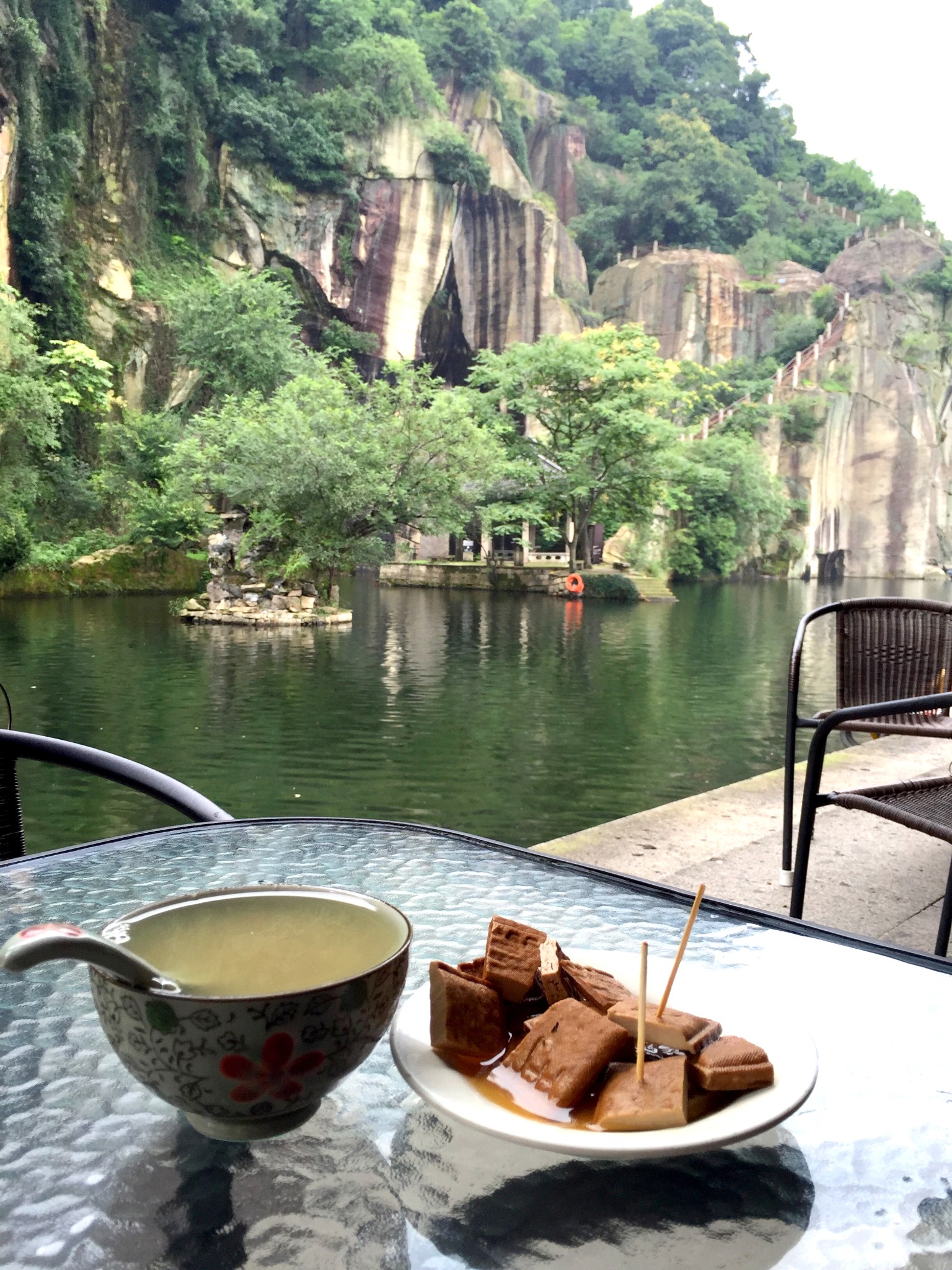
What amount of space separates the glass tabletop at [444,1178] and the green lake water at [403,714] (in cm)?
372

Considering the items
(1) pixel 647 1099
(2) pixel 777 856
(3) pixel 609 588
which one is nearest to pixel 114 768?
(1) pixel 647 1099

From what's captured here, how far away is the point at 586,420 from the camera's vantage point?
20938 mm

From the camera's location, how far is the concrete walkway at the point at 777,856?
223 centimetres

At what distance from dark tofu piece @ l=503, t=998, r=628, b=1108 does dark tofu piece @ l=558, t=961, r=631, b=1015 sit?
16 millimetres

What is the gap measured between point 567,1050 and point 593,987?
0.19 ft

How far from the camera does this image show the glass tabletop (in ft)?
1.41

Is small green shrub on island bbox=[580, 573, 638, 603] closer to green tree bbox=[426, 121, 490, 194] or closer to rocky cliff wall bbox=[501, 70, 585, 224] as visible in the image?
green tree bbox=[426, 121, 490, 194]

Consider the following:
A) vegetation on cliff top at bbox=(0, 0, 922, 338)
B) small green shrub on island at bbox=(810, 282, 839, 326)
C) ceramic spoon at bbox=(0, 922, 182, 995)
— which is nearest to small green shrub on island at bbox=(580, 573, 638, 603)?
vegetation on cliff top at bbox=(0, 0, 922, 338)

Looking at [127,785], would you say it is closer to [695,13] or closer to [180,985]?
[180,985]

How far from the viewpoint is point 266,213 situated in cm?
2334

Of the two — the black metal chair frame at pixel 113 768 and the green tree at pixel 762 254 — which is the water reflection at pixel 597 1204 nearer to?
the black metal chair frame at pixel 113 768

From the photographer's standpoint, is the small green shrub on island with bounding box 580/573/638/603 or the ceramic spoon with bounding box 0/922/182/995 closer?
the ceramic spoon with bounding box 0/922/182/995

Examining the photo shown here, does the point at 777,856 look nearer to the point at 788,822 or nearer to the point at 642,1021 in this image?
the point at 788,822

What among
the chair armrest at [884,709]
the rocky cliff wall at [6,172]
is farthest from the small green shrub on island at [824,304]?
the chair armrest at [884,709]
